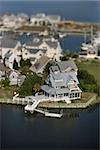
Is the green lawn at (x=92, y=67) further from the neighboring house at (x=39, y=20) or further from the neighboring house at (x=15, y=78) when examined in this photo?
the neighboring house at (x=39, y=20)

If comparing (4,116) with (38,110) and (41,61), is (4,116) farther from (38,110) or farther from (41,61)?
(41,61)

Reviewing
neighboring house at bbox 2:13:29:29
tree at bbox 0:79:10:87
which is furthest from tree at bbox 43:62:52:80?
neighboring house at bbox 2:13:29:29

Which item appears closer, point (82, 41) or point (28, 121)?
point (28, 121)

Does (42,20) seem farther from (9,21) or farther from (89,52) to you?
(89,52)

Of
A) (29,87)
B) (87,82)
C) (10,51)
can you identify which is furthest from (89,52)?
(29,87)

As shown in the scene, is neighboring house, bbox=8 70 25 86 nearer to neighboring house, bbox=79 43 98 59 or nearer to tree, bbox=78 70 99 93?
tree, bbox=78 70 99 93

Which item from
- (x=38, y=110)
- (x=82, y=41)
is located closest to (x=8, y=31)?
(x=82, y=41)

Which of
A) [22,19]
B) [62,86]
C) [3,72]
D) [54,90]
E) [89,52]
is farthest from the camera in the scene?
[22,19]
